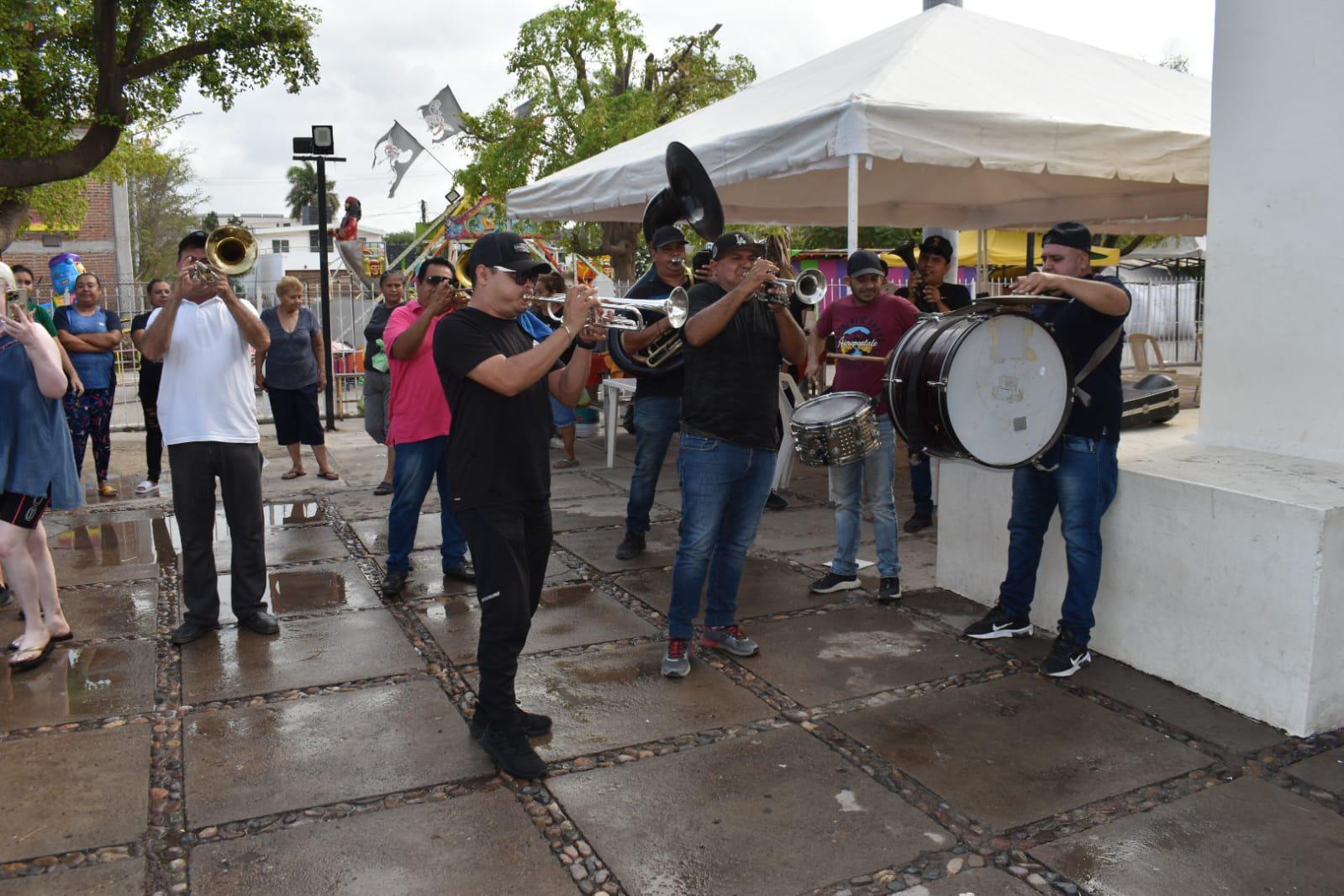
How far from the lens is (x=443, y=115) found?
22859 mm

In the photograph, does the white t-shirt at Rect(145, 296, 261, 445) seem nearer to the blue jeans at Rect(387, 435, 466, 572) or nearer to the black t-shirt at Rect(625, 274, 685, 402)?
the blue jeans at Rect(387, 435, 466, 572)

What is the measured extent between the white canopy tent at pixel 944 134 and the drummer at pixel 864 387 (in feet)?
1.19

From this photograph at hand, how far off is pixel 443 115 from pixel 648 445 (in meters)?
18.8

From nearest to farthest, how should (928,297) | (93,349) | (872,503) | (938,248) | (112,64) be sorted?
1. (872,503)
2. (938,248)
3. (928,297)
4. (93,349)
5. (112,64)

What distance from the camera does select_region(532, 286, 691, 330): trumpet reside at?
349cm

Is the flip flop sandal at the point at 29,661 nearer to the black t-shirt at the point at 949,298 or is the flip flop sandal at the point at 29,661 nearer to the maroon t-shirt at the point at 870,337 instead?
the maroon t-shirt at the point at 870,337

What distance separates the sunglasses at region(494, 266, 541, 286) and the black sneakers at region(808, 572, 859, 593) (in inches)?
104

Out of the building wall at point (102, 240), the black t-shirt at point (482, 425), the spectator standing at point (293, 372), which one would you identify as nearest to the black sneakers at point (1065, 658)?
the black t-shirt at point (482, 425)

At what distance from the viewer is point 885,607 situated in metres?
5.17

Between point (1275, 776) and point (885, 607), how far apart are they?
2022mm

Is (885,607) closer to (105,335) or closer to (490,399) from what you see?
(490,399)

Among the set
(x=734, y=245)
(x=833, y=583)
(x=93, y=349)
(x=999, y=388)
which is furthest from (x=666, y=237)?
(x=93, y=349)

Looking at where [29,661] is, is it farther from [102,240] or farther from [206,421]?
[102,240]

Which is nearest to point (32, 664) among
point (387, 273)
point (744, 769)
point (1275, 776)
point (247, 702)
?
point (247, 702)
